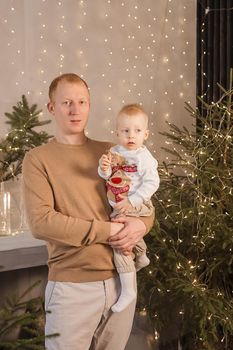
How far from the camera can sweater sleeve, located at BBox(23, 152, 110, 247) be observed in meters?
2.11

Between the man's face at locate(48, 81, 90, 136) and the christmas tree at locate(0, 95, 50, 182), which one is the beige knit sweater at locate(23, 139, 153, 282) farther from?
the christmas tree at locate(0, 95, 50, 182)

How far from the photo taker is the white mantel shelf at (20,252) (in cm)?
277

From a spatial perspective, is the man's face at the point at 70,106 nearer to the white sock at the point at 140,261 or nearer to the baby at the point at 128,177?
the baby at the point at 128,177

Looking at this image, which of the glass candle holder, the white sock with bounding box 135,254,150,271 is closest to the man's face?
the white sock with bounding box 135,254,150,271

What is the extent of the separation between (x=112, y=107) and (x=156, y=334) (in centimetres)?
162

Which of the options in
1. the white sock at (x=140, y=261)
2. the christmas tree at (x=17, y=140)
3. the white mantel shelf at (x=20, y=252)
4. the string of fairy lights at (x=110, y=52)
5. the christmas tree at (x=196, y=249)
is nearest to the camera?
the white sock at (x=140, y=261)

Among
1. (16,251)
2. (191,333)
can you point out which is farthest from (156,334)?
(16,251)

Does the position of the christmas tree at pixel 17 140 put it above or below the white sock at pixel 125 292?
above

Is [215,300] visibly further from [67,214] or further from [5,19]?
[5,19]

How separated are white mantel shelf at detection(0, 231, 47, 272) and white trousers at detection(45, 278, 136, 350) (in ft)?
1.93

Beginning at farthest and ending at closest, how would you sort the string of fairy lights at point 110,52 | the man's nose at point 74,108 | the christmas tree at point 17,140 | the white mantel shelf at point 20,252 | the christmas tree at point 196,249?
the string of fairy lights at point 110,52 < the christmas tree at point 196,249 < the christmas tree at point 17,140 < the white mantel shelf at point 20,252 < the man's nose at point 74,108

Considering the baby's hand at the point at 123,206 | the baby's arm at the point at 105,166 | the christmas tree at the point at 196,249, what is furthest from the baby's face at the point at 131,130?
the christmas tree at the point at 196,249

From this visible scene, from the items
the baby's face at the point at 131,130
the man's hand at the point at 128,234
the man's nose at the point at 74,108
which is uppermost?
the man's nose at the point at 74,108

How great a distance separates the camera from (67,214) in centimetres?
219
